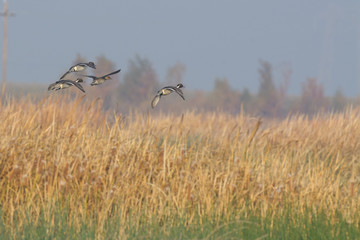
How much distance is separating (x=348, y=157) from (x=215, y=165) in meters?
5.48

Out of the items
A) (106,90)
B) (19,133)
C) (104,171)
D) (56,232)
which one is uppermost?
(106,90)

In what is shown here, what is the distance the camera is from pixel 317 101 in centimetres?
5381

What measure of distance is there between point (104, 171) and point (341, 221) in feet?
10.8

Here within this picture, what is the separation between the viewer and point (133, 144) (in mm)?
7844

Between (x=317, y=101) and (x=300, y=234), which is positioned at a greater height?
(x=317, y=101)

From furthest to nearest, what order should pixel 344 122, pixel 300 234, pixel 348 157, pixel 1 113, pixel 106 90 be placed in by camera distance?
pixel 106 90 → pixel 344 122 → pixel 348 157 → pixel 1 113 → pixel 300 234

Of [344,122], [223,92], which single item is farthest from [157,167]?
[223,92]

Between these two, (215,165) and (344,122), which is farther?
(344,122)

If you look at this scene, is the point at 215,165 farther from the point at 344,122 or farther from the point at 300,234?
the point at 344,122

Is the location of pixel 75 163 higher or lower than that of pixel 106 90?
lower

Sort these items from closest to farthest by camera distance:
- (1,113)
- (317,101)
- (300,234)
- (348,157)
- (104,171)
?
(300,234), (104,171), (1,113), (348,157), (317,101)

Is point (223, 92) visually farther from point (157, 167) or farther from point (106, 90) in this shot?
point (157, 167)

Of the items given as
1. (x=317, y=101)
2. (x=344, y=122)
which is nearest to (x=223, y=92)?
(x=317, y=101)

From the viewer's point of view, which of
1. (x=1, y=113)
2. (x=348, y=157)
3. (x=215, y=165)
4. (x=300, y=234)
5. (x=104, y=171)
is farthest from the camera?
(x=348, y=157)
